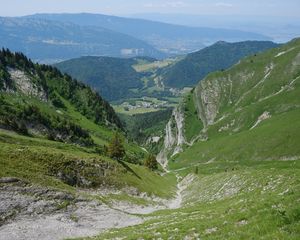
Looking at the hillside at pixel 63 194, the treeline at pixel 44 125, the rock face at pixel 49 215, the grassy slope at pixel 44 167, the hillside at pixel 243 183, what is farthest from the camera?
the treeline at pixel 44 125

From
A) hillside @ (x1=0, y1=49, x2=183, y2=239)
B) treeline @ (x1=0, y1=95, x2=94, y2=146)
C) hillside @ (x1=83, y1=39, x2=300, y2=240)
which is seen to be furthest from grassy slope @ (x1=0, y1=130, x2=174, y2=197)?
treeline @ (x1=0, y1=95, x2=94, y2=146)

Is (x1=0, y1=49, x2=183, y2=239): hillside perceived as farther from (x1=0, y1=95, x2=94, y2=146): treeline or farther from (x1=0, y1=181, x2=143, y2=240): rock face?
(x1=0, y1=95, x2=94, y2=146): treeline

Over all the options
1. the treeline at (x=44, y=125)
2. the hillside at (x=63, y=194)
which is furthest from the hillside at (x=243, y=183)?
the treeline at (x=44, y=125)

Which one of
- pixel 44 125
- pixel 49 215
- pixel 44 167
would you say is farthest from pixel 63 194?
pixel 44 125

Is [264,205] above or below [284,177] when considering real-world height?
above

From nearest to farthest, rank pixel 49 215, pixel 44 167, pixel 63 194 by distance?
pixel 49 215 < pixel 63 194 < pixel 44 167

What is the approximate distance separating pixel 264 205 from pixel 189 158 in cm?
15385

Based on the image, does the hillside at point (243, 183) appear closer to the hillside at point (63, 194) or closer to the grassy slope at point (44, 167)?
the hillside at point (63, 194)

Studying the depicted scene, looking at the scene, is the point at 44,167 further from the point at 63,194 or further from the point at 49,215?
the point at 49,215

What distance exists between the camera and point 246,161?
449 feet

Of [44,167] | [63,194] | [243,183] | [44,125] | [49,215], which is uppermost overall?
[44,167]

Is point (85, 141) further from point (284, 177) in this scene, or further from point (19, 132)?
point (284, 177)

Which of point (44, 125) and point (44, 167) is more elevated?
point (44, 167)

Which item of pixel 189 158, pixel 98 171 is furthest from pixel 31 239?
pixel 189 158
